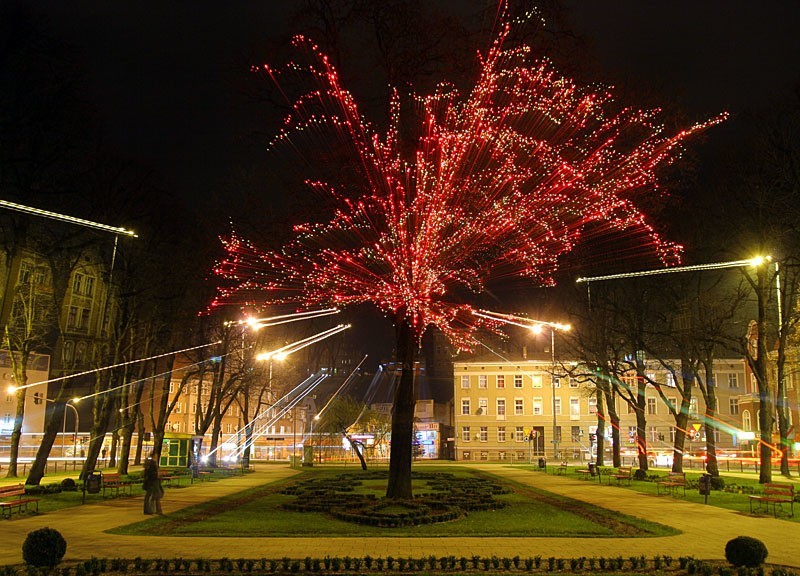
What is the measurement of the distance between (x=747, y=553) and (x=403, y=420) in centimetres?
1197

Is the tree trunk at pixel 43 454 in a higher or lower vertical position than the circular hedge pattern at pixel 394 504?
higher

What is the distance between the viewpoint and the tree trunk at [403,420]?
21.4m

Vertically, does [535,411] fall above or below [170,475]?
above

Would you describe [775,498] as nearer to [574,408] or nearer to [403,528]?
[403,528]

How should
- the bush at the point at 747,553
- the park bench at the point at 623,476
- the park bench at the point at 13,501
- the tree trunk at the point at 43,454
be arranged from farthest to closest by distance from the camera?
the park bench at the point at 623,476, the tree trunk at the point at 43,454, the park bench at the point at 13,501, the bush at the point at 747,553

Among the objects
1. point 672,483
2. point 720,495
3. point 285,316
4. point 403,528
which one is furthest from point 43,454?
point 720,495

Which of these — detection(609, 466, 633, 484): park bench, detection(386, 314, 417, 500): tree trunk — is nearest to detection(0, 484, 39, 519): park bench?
detection(386, 314, 417, 500): tree trunk

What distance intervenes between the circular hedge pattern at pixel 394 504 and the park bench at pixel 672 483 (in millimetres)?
5871

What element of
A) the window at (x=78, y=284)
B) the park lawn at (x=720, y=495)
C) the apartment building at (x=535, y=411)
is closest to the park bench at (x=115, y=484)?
the park lawn at (x=720, y=495)

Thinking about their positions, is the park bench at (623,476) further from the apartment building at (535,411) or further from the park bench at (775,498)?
the apartment building at (535,411)

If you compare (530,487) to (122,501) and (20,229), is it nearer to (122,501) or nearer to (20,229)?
(122,501)

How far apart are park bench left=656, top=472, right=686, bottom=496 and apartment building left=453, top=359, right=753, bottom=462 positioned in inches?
1468

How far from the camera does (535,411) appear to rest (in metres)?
68.5

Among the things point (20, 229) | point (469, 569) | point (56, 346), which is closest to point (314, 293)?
point (20, 229)
